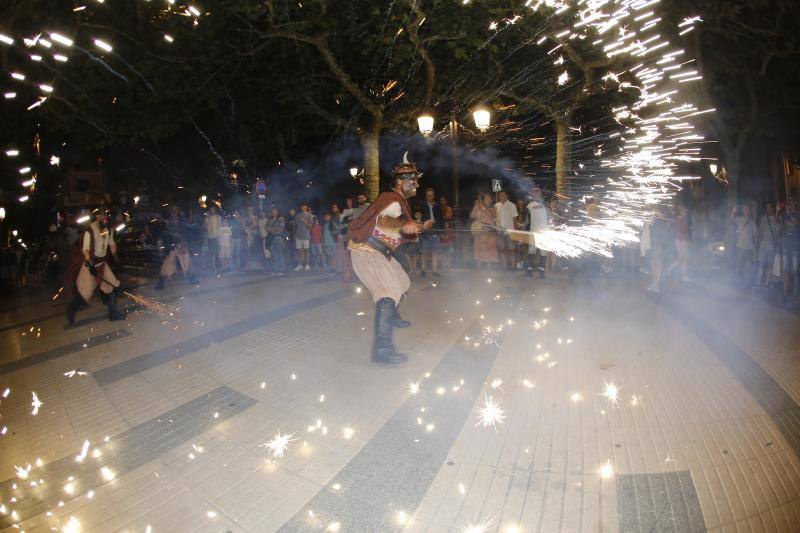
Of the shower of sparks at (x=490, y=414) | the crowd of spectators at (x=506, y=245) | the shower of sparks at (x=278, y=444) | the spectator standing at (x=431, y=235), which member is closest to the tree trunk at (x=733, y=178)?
the crowd of spectators at (x=506, y=245)

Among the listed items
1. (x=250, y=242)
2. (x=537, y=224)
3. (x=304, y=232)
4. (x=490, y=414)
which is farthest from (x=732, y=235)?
(x=250, y=242)

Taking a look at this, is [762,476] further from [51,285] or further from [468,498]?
[51,285]

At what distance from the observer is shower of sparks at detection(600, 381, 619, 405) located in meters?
4.40

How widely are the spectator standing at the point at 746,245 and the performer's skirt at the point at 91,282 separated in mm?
11743

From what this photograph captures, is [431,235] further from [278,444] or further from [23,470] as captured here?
[23,470]

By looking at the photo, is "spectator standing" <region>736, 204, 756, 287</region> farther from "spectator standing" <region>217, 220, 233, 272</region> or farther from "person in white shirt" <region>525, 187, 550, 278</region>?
"spectator standing" <region>217, 220, 233, 272</region>

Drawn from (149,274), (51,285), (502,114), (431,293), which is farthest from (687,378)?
(51,285)

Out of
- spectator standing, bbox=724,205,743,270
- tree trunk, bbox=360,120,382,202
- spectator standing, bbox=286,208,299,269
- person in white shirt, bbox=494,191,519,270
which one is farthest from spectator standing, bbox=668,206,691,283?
spectator standing, bbox=286,208,299,269

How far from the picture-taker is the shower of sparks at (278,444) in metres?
3.65

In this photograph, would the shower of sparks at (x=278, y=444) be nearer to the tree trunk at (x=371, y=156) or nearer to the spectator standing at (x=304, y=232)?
the tree trunk at (x=371, y=156)

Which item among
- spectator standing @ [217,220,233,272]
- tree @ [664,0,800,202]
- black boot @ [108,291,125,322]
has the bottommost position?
black boot @ [108,291,125,322]

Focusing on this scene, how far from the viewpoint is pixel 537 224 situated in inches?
446

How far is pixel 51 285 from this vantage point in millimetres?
14891

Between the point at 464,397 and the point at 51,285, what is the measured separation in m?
14.9
